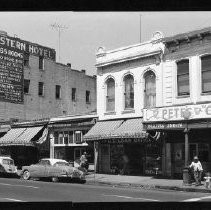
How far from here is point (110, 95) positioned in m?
30.5

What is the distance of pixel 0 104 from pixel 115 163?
17.6 m

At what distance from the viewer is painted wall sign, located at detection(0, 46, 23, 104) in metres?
39.9

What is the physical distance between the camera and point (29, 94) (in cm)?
4472

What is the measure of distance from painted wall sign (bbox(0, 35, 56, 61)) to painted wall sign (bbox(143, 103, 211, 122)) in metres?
21.1

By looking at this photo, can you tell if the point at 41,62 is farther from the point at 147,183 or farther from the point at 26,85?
the point at 147,183

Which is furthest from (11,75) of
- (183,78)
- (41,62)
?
(183,78)

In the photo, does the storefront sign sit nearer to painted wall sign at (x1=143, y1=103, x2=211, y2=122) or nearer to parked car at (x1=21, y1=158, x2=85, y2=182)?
painted wall sign at (x1=143, y1=103, x2=211, y2=122)

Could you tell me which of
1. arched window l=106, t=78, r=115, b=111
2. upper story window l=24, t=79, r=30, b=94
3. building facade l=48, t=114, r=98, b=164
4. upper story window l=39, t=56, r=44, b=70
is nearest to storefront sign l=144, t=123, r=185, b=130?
arched window l=106, t=78, r=115, b=111

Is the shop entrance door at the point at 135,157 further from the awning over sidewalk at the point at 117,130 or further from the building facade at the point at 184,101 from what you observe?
the building facade at the point at 184,101

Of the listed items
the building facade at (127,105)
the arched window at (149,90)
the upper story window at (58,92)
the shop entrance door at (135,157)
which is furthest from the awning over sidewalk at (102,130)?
the upper story window at (58,92)

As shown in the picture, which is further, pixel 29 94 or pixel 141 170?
pixel 29 94

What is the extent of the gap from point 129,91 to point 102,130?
3225mm
